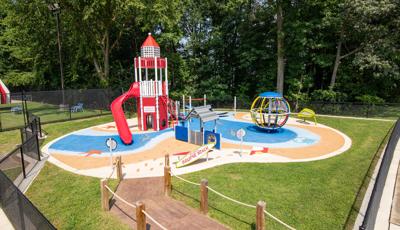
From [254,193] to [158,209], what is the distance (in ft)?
10.2

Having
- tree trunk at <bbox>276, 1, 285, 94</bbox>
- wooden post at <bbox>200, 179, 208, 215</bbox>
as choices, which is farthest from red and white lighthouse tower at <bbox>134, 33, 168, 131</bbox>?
tree trunk at <bbox>276, 1, 285, 94</bbox>

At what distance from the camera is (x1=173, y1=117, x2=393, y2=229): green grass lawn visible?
6586mm

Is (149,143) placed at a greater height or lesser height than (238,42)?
lesser

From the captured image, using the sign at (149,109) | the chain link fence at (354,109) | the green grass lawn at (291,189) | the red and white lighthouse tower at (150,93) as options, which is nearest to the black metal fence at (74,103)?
the red and white lighthouse tower at (150,93)

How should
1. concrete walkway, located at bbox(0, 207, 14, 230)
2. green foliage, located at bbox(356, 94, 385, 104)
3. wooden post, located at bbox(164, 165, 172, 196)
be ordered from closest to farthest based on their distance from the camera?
concrete walkway, located at bbox(0, 207, 14, 230)
wooden post, located at bbox(164, 165, 172, 196)
green foliage, located at bbox(356, 94, 385, 104)

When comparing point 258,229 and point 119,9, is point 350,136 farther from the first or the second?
point 119,9

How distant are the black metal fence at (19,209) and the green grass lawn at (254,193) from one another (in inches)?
33.3

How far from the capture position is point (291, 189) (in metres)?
8.21

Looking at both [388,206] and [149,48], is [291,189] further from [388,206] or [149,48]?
[149,48]

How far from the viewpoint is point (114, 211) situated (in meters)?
7.20

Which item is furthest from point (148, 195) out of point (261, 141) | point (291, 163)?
point (261, 141)

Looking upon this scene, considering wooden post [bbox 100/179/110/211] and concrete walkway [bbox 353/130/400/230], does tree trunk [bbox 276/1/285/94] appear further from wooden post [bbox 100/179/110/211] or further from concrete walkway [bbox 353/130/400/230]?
wooden post [bbox 100/179/110/211]

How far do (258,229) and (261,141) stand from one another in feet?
32.9

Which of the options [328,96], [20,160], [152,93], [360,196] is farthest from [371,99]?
[20,160]
